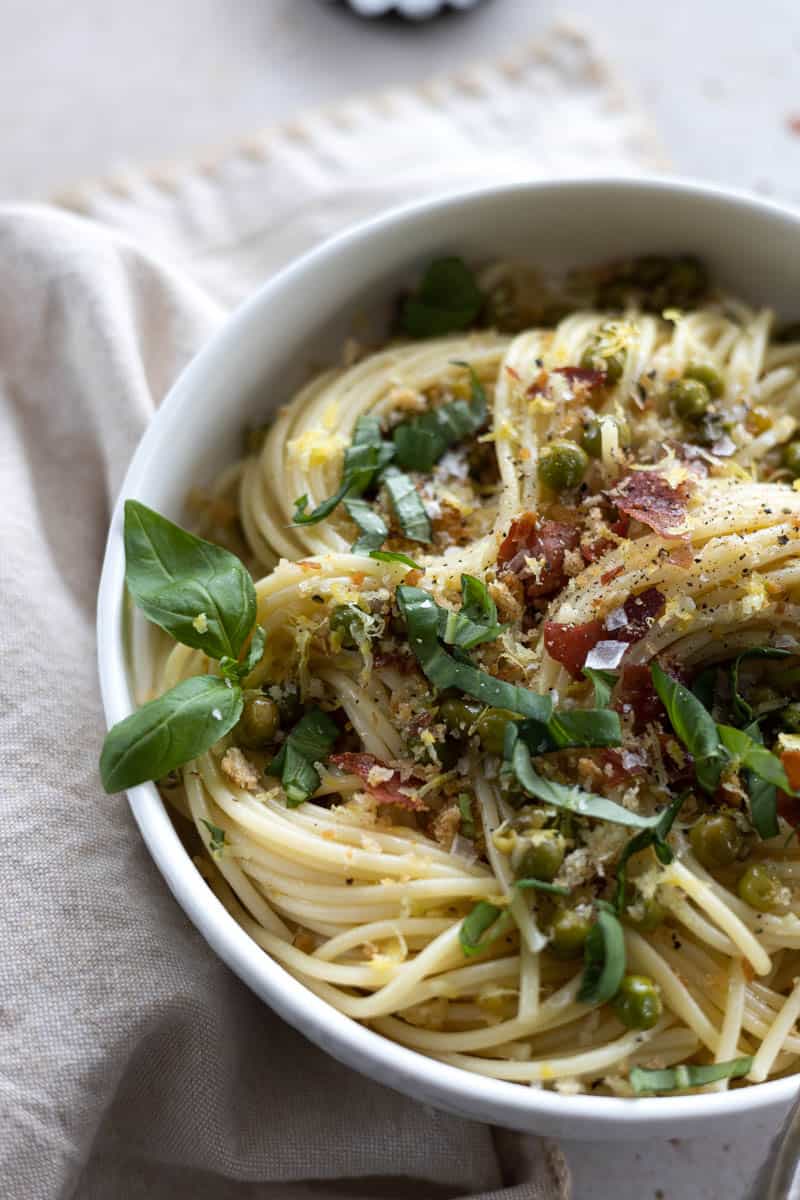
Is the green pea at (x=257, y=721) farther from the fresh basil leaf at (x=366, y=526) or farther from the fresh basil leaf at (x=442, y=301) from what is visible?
the fresh basil leaf at (x=442, y=301)

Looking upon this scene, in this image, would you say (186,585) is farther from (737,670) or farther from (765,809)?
(765,809)

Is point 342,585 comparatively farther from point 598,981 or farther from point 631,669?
point 598,981

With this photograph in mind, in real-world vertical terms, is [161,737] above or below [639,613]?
below

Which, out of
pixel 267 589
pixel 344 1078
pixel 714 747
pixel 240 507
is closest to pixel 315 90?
pixel 240 507

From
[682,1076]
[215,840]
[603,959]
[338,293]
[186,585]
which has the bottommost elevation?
[682,1076]

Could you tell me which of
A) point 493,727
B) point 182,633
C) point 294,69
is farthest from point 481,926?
point 294,69

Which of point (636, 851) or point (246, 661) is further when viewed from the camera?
point (246, 661)

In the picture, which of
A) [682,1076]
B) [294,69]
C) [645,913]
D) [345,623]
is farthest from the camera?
[294,69]

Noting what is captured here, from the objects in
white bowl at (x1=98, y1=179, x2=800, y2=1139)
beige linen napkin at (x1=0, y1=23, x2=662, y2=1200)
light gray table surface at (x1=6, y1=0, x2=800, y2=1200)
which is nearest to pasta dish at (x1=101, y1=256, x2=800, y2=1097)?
white bowl at (x1=98, y1=179, x2=800, y2=1139)
